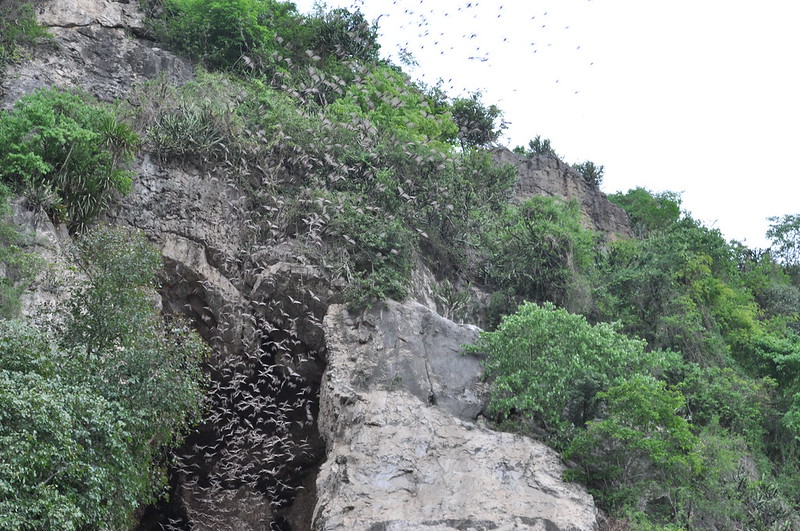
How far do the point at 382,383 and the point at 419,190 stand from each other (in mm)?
6147

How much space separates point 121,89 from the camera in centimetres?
2105

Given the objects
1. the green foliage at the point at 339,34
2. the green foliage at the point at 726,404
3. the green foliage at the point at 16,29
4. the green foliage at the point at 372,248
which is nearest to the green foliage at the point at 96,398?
the green foliage at the point at 372,248

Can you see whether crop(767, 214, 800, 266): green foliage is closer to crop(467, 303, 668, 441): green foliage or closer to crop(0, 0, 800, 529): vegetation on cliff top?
crop(0, 0, 800, 529): vegetation on cliff top

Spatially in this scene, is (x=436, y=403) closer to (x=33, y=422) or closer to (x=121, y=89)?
(x=33, y=422)

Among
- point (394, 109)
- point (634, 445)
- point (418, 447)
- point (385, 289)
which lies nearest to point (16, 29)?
point (394, 109)

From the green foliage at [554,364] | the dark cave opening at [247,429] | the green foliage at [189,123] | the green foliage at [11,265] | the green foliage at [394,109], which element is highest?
the green foliage at [394,109]

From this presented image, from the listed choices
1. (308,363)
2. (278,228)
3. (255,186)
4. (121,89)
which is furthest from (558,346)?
(121,89)

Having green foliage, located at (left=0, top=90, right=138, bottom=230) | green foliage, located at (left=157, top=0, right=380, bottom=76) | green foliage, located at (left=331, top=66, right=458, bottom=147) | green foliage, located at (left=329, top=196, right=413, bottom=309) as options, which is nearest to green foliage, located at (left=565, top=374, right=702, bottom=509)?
green foliage, located at (left=329, top=196, right=413, bottom=309)

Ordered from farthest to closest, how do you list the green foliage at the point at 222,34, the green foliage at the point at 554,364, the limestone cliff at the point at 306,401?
the green foliage at the point at 222,34 < the green foliage at the point at 554,364 < the limestone cliff at the point at 306,401

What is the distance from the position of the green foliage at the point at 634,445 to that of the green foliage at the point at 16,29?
643 inches

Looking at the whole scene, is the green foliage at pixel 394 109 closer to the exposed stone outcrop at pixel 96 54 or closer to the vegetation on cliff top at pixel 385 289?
the vegetation on cliff top at pixel 385 289

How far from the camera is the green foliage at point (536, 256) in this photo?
19.7m

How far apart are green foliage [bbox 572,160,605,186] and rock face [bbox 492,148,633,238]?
1.12 metres

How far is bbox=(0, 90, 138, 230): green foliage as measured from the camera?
50.4 feet
